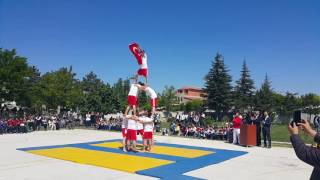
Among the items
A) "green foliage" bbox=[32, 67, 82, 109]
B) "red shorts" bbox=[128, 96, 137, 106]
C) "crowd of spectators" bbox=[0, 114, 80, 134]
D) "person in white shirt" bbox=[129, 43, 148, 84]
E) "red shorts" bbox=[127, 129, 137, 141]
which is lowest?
"red shorts" bbox=[127, 129, 137, 141]

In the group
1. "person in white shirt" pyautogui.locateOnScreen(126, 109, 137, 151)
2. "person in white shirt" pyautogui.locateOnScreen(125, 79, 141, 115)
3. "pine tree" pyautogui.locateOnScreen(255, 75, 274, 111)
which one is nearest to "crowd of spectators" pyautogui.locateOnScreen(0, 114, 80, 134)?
"person in white shirt" pyautogui.locateOnScreen(125, 79, 141, 115)

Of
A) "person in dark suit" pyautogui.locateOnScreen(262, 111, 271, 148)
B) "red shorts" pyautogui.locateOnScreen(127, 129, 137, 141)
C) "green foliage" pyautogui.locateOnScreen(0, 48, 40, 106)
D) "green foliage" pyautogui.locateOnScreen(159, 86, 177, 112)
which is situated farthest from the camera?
"green foliage" pyautogui.locateOnScreen(159, 86, 177, 112)

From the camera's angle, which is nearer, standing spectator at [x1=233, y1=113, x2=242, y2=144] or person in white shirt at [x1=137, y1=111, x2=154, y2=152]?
person in white shirt at [x1=137, y1=111, x2=154, y2=152]

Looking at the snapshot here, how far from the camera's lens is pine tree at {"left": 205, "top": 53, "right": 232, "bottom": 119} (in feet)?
161

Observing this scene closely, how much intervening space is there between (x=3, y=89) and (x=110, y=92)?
1371 cm

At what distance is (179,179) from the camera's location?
8.34 metres

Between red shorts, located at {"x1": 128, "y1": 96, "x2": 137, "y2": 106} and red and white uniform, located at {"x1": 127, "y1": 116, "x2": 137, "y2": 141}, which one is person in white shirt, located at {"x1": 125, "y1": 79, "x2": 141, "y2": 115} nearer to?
red shorts, located at {"x1": 128, "y1": 96, "x2": 137, "y2": 106}

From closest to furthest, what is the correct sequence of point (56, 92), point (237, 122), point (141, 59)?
point (141, 59) < point (237, 122) < point (56, 92)

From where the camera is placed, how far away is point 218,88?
49.2 m

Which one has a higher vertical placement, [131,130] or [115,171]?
[131,130]

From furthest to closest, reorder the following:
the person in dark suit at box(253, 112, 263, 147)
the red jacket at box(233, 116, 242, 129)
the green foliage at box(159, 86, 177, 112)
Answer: the green foliage at box(159, 86, 177, 112) → the red jacket at box(233, 116, 242, 129) → the person in dark suit at box(253, 112, 263, 147)

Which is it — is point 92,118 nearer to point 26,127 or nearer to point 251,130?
point 26,127

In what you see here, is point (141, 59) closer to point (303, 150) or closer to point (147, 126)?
point (147, 126)

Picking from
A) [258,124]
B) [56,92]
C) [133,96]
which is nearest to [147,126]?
[133,96]
